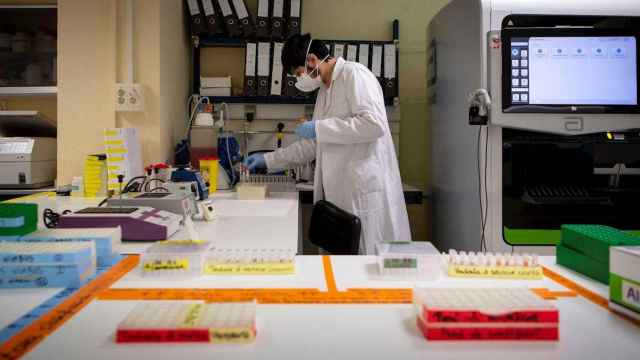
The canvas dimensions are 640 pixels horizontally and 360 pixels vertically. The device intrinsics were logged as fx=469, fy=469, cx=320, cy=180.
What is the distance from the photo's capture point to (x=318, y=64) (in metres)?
2.43

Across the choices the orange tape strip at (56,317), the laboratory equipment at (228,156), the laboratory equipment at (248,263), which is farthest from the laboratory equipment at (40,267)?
the laboratory equipment at (228,156)

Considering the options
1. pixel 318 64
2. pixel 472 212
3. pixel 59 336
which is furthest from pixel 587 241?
pixel 318 64

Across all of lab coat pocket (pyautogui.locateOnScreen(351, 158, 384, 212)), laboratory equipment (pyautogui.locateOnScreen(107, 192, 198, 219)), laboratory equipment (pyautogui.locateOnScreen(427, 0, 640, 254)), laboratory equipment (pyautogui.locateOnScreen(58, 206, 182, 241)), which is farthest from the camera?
lab coat pocket (pyautogui.locateOnScreen(351, 158, 384, 212))

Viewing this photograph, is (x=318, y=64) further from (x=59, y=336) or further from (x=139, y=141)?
(x=59, y=336)

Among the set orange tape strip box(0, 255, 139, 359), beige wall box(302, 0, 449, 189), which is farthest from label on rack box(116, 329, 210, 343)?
beige wall box(302, 0, 449, 189)

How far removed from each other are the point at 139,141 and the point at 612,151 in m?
2.27

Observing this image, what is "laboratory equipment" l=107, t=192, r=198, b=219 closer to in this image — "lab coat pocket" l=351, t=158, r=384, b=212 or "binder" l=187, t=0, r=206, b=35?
"lab coat pocket" l=351, t=158, r=384, b=212

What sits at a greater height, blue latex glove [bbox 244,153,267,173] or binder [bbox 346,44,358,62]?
binder [bbox 346,44,358,62]

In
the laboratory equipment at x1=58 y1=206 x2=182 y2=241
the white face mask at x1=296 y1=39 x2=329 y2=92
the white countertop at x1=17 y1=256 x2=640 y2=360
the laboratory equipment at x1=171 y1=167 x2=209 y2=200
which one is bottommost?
the white countertop at x1=17 y1=256 x2=640 y2=360

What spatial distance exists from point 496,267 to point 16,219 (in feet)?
3.79

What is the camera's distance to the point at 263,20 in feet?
10.4

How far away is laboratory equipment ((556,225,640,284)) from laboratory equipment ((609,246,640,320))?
0.10 metres

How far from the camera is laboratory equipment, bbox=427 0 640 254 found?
190 centimetres

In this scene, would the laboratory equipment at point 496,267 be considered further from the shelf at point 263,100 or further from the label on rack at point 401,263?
the shelf at point 263,100
